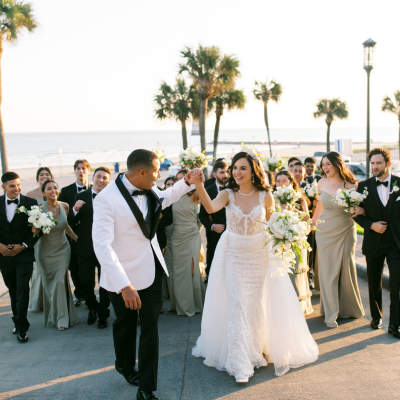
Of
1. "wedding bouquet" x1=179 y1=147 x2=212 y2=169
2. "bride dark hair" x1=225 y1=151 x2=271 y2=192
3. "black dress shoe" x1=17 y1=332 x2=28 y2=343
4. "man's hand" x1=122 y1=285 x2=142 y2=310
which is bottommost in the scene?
"black dress shoe" x1=17 y1=332 x2=28 y2=343

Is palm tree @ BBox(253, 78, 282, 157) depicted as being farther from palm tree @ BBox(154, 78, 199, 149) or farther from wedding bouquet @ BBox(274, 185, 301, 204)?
wedding bouquet @ BBox(274, 185, 301, 204)

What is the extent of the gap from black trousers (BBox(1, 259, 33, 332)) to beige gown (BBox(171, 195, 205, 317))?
220 centimetres

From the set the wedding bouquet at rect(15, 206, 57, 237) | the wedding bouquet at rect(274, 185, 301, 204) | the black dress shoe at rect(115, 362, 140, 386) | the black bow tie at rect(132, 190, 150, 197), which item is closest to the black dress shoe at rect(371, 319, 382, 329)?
the wedding bouquet at rect(274, 185, 301, 204)

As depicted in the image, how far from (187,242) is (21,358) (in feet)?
9.42

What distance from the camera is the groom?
362cm

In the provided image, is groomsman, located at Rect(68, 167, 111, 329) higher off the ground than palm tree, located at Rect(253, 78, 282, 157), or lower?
lower

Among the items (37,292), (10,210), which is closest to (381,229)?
(10,210)

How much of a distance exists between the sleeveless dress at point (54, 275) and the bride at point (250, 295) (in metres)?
2.30

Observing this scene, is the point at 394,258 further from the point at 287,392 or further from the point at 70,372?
the point at 70,372

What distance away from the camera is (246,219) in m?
4.63

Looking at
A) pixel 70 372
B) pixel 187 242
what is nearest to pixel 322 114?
pixel 187 242

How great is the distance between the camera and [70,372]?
456cm

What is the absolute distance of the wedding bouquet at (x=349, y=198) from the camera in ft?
18.1

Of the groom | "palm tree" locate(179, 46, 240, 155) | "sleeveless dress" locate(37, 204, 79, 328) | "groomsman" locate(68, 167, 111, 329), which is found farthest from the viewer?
"palm tree" locate(179, 46, 240, 155)
